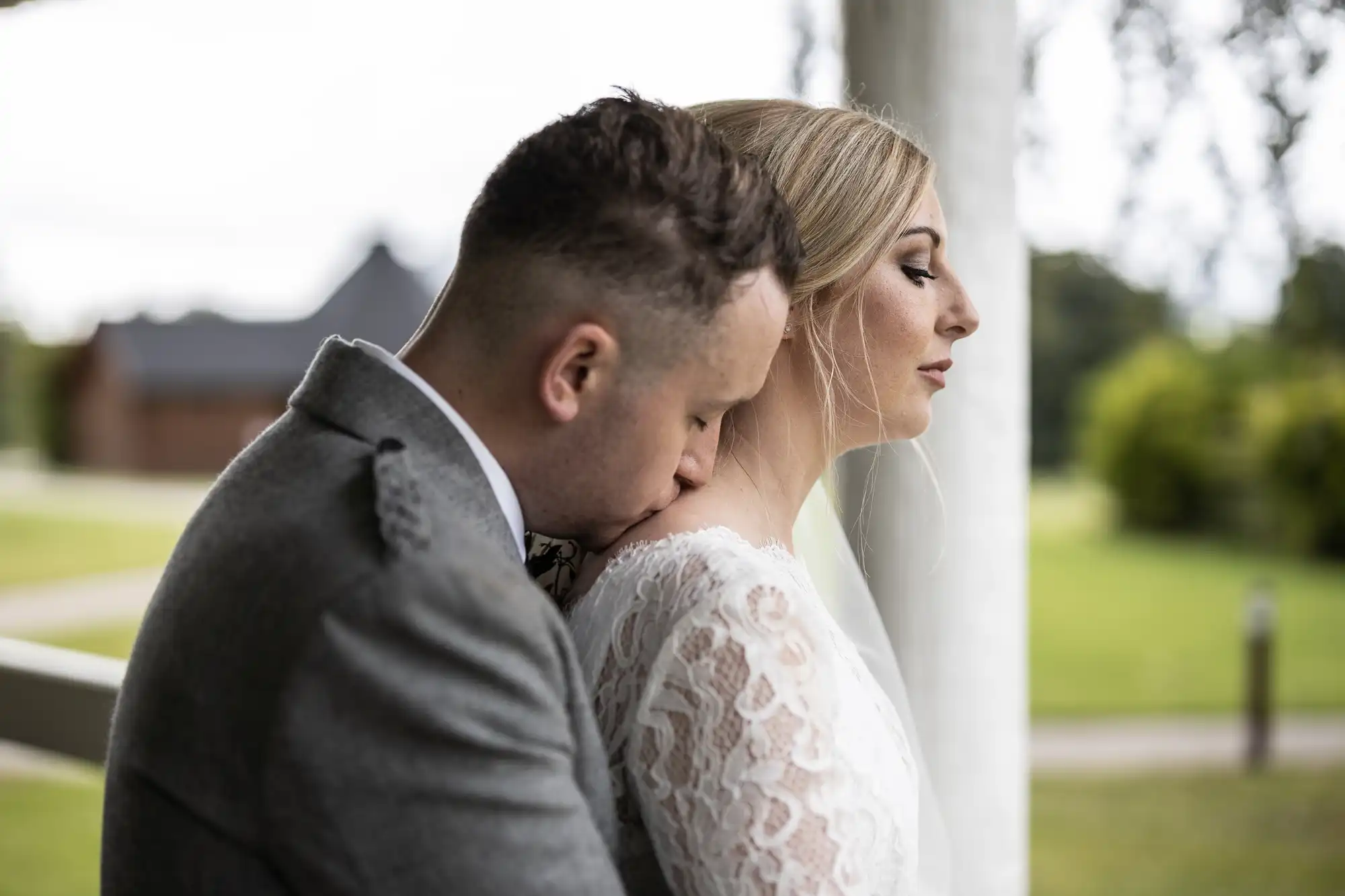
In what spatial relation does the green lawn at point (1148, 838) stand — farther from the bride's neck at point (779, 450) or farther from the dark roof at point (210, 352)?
the dark roof at point (210, 352)

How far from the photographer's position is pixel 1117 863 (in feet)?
32.7

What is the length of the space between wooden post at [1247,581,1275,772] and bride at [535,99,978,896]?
30.5 ft

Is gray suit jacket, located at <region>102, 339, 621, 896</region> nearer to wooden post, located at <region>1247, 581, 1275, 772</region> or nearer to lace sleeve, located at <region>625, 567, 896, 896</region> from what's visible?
lace sleeve, located at <region>625, 567, 896, 896</region>

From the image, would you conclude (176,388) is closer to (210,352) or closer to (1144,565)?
(210,352)

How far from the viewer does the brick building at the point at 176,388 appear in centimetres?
2400

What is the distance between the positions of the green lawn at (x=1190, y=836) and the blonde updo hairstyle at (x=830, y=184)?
900 centimetres

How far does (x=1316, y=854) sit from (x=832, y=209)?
992 cm

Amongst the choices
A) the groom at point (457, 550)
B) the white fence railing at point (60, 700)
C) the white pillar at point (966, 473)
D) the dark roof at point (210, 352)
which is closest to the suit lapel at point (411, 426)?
the groom at point (457, 550)

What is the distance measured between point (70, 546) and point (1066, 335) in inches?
574

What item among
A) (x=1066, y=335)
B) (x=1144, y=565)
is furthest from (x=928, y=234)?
(x=1144, y=565)

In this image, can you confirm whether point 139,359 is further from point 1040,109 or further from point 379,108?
point 1040,109

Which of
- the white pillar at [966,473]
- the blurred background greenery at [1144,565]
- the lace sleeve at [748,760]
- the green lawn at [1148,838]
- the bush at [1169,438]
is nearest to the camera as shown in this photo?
the lace sleeve at [748,760]

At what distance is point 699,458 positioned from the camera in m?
1.50

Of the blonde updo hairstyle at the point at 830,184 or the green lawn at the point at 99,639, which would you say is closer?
the blonde updo hairstyle at the point at 830,184
